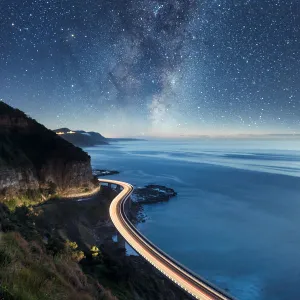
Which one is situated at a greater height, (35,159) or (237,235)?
(35,159)

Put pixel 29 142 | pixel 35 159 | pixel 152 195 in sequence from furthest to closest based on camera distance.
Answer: pixel 152 195
pixel 29 142
pixel 35 159

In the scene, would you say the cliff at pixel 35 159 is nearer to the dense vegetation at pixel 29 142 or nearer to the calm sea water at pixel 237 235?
the dense vegetation at pixel 29 142

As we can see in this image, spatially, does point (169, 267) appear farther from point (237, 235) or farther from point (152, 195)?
point (152, 195)

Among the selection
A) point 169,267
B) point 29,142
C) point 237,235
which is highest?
point 29,142

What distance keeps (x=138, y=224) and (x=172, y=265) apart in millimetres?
24906

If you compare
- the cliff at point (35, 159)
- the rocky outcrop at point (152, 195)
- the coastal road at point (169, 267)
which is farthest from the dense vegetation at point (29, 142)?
the coastal road at point (169, 267)

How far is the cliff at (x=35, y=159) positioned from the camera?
52375 mm

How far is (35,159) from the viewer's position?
2320 inches

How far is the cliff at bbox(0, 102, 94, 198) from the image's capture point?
52.4m

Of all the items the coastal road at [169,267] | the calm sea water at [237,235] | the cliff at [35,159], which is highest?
the cliff at [35,159]

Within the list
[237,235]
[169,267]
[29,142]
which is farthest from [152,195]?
[169,267]

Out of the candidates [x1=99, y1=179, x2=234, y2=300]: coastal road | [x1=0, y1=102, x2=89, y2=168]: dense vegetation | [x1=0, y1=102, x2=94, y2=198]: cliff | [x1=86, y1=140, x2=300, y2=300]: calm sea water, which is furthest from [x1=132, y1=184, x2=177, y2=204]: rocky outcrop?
[x1=99, y1=179, x2=234, y2=300]: coastal road

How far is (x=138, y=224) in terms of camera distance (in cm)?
5297

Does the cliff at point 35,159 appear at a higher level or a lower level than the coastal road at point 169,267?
higher
